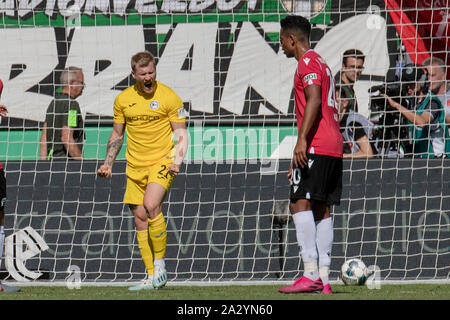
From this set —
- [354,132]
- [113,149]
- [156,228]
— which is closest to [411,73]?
[354,132]

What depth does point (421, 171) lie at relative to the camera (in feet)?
27.5

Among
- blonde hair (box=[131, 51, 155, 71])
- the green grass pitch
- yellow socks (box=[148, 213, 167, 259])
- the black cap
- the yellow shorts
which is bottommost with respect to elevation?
the green grass pitch

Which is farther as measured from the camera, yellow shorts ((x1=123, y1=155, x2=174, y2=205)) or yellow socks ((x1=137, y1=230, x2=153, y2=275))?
yellow socks ((x1=137, y1=230, x2=153, y2=275))

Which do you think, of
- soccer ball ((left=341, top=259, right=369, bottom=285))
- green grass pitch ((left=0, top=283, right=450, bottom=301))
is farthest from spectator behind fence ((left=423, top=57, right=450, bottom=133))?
soccer ball ((left=341, top=259, right=369, bottom=285))

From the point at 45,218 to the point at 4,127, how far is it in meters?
1.65

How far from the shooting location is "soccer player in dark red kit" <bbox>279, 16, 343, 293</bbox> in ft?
18.2

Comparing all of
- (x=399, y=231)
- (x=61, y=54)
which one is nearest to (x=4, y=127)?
(x=61, y=54)

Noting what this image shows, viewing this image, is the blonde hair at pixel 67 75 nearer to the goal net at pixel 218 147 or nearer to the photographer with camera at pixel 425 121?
the goal net at pixel 218 147

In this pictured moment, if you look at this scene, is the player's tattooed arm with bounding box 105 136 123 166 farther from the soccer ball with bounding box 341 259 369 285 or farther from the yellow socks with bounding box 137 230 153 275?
the soccer ball with bounding box 341 259 369 285

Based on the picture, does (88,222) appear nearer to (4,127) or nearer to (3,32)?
(4,127)

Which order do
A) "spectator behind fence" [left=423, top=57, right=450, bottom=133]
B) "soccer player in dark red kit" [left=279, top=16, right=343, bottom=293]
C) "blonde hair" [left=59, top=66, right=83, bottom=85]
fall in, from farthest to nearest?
"blonde hair" [left=59, top=66, right=83, bottom=85] → "spectator behind fence" [left=423, top=57, right=450, bottom=133] → "soccer player in dark red kit" [left=279, top=16, right=343, bottom=293]

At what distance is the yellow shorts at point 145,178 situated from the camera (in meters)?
6.42

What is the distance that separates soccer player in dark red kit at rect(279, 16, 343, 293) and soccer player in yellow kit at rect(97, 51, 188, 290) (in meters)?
1.16

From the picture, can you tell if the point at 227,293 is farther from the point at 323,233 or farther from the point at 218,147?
the point at 218,147
